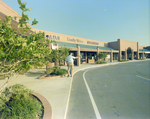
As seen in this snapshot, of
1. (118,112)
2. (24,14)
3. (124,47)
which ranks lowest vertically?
(118,112)

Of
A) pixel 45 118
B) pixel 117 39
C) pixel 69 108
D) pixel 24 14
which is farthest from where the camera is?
pixel 117 39

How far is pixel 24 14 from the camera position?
209 cm

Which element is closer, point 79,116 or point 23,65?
point 23,65

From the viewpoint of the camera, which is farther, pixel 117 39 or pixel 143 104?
pixel 117 39

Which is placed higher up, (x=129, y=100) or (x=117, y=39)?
(x=117, y=39)

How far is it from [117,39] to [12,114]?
45254mm

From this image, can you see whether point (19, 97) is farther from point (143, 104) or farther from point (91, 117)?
point (143, 104)

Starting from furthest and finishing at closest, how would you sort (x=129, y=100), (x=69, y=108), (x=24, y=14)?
(x=129, y=100)
(x=69, y=108)
(x=24, y=14)

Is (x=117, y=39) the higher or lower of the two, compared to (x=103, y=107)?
higher

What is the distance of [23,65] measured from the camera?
274cm

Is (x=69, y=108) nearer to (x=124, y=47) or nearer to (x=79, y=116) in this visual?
(x=79, y=116)

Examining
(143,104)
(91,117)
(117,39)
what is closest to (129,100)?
(143,104)

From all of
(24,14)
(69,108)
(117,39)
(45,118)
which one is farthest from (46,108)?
(117,39)

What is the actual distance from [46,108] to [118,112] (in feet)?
8.40
